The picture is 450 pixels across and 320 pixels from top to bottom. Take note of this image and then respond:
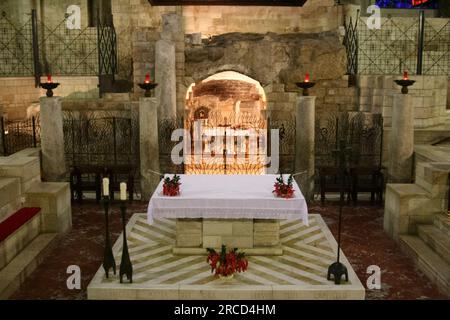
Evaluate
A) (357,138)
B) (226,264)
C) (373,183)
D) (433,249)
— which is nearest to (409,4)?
(357,138)

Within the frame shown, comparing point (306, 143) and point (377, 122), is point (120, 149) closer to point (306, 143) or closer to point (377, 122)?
point (306, 143)

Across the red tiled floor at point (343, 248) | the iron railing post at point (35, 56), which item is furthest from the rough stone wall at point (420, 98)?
the iron railing post at point (35, 56)

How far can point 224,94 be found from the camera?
20797 millimetres

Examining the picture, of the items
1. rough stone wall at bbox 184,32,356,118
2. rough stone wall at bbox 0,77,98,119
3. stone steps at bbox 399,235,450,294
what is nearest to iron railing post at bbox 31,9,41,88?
rough stone wall at bbox 0,77,98,119

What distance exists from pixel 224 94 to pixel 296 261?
12.6 m

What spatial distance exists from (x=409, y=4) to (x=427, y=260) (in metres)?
16.3

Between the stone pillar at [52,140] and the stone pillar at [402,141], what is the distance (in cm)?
751

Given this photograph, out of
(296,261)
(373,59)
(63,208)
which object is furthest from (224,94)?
(296,261)

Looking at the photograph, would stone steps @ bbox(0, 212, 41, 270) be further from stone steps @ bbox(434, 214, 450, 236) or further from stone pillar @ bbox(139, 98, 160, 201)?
stone steps @ bbox(434, 214, 450, 236)

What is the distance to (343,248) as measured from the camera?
9875 millimetres

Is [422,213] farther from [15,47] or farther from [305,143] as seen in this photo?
[15,47]

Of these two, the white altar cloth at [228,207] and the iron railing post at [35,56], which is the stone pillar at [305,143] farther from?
the iron railing post at [35,56]

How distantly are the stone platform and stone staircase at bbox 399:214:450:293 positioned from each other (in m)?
1.23

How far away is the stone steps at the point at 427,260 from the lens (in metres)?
8.05
